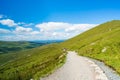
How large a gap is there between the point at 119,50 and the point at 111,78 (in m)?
40.7

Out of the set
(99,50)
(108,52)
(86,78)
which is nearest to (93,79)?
A: (86,78)

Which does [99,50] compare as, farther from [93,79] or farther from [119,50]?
[93,79]

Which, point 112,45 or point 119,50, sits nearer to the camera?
point 119,50

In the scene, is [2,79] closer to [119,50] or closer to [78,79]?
[119,50]

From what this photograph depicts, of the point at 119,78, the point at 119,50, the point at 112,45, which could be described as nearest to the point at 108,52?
the point at 119,50

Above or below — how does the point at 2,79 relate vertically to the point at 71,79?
below

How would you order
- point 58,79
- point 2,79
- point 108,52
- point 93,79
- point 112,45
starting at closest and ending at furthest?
point 93,79, point 58,79, point 108,52, point 112,45, point 2,79

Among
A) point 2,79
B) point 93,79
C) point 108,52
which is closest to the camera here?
point 93,79

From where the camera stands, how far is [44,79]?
27.9 meters

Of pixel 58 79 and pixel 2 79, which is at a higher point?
pixel 58 79

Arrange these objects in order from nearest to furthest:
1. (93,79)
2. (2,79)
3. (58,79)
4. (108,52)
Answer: (93,79) → (58,79) → (108,52) → (2,79)

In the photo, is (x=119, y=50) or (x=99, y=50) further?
(x=99, y=50)

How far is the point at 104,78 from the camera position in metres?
24.2

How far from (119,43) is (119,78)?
49643mm
